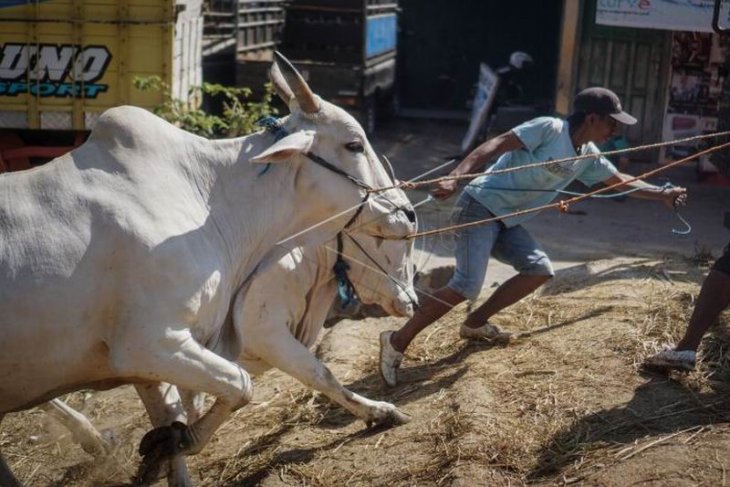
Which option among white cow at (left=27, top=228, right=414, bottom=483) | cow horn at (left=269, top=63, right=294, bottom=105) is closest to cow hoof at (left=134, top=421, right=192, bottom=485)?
white cow at (left=27, top=228, right=414, bottom=483)

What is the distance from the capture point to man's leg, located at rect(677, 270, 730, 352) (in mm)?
5488

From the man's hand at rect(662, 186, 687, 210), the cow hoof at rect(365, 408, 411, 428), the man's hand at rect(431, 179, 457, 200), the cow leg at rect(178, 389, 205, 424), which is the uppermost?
the man's hand at rect(431, 179, 457, 200)

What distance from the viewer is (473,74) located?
17.2 meters

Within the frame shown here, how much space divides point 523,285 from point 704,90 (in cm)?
661

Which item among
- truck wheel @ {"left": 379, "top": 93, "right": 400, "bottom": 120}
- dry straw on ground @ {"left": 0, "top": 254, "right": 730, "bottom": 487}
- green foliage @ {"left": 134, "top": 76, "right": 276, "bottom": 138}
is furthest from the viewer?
truck wheel @ {"left": 379, "top": 93, "right": 400, "bottom": 120}

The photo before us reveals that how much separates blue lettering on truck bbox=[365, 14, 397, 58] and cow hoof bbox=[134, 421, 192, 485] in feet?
32.4

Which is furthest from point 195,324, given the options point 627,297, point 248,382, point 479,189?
point 627,297

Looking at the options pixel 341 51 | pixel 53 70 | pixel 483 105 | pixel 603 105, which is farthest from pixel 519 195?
pixel 341 51

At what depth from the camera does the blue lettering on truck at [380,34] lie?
14.3 meters

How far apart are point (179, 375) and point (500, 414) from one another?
1.83 meters

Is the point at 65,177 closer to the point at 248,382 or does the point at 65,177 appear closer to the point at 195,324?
the point at 195,324

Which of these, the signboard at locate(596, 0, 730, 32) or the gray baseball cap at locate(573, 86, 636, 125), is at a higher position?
the signboard at locate(596, 0, 730, 32)

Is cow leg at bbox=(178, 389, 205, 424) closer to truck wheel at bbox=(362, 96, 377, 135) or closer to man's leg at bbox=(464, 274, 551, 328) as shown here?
man's leg at bbox=(464, 274, 551, 328)

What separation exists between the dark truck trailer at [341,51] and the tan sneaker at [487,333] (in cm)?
730
